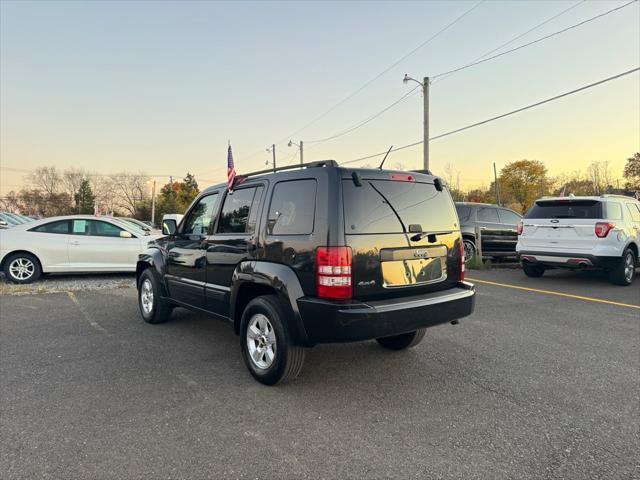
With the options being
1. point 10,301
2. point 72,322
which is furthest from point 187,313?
point 10,301

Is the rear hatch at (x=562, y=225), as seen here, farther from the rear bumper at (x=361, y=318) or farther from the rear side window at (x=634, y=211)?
the rear bumper at (x=361, y=318)

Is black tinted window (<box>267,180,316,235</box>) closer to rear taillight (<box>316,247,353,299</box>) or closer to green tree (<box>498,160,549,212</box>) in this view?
rear taillight (<box>316,247,353,299</box>)

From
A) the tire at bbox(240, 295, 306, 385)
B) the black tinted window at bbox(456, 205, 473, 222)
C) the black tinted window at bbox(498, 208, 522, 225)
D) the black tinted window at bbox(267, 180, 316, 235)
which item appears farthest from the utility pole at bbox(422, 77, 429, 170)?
the tire at bbox(240, 295, 306, 385)

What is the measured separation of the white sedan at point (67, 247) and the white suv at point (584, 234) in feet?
28.8

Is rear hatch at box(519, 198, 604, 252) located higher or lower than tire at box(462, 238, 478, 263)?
higher

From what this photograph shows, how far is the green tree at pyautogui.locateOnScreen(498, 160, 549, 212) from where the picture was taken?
217ft

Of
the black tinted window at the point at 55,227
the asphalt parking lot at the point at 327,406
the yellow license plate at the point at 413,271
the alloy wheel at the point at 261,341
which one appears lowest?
the asphalt parking lot at the point at 327,406

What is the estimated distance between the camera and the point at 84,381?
12.4 feet

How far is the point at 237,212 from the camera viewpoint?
14.0 feet

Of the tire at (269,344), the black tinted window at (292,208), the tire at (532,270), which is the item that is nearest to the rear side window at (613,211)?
the tire at (532,270)

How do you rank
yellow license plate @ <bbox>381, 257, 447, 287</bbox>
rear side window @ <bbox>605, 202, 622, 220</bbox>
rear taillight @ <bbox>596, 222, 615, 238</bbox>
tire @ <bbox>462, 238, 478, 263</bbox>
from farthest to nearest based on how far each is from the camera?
tire @ <bbox>462, 238, 478, 263</bbox>
rear side window @ <bbox>605, 202, 622, 220</bbox>
rear taillight @ <bbox>596, 222, 615, 238</bbox>
yellow license plate @ <bbox>381, 257, 447, 287</bbox>

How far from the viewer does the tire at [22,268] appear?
8.80 m

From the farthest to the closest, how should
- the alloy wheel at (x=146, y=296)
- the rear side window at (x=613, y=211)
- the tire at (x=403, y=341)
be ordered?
the rear side window at (x=613, y=211), the alloy wheel at (x=146, y=296), the tire at (x=403, y=341)

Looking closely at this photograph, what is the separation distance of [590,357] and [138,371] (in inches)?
183
